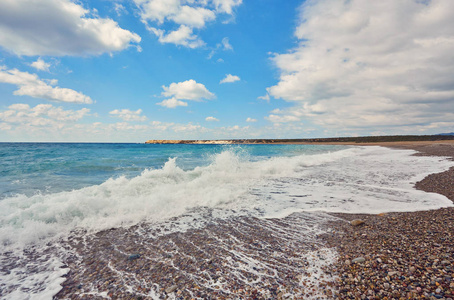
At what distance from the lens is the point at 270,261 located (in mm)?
3896

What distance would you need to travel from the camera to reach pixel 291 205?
24.6 ft

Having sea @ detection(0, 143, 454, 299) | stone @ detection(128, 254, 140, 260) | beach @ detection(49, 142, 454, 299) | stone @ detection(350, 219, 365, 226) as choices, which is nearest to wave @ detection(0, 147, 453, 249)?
sea @ detection(0, 143, 454, 299)

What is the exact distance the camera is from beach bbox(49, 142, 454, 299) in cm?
306

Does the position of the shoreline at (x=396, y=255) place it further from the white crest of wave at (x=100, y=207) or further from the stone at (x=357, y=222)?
the white crest of wave at (x=100, y=207)

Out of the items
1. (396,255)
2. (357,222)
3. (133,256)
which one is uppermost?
(396,255)

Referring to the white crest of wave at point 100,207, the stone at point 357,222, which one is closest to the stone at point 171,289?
the white crest of wave at point 100,207

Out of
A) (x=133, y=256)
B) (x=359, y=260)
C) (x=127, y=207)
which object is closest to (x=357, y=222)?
(x=359, y=260)

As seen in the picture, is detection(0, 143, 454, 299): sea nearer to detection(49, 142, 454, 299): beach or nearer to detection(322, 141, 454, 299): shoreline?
detection(49, 142, 454, 299): beach

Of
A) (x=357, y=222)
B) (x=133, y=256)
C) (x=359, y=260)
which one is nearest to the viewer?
(x=359, y=260)

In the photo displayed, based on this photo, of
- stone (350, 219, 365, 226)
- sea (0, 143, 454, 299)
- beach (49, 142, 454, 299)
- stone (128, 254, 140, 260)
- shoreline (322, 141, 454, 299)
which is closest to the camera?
shoreline (322, 141, 454, 299)

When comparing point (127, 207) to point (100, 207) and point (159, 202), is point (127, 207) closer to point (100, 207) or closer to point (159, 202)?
point (100, 207)

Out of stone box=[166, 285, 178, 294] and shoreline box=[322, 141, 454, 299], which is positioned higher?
shoreline box=[322, 141, 454, 299]

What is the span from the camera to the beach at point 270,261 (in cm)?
306

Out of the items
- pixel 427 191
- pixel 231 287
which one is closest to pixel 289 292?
pixel 231 287
